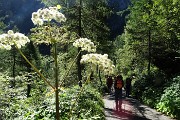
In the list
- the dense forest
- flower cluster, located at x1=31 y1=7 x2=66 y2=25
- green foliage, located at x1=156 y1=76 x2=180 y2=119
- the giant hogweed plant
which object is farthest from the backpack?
flower cluster, located at x1=31 y1=7 x2=66 y2=25

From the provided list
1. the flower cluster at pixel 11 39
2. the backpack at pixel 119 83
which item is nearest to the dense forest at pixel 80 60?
the flower cluster at pixel 11 39

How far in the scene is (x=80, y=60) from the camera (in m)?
4.26

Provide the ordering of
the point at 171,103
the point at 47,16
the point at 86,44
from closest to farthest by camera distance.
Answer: the point at 47,16 → the point at 86,44 → the point at 171,103

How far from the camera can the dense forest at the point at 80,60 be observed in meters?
3.70

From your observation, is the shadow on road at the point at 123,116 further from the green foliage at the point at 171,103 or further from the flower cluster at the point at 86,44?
the flower cluster at the point at 86,44

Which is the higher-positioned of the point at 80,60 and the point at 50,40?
the point at 50,40

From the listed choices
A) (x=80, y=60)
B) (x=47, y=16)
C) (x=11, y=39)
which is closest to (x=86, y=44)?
(x=80, y=60)

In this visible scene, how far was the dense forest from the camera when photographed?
370 cm

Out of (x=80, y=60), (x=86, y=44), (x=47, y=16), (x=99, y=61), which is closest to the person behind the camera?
(x=47, y=16)

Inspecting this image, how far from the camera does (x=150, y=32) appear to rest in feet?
101

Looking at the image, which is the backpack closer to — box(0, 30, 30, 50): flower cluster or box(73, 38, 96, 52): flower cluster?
box(73, 38, 96, 52): flower cluster

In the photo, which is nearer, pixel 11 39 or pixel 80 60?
pixel 11 39

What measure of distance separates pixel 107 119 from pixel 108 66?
33.0ft

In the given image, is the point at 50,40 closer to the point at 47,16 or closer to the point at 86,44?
the point at 47,16
